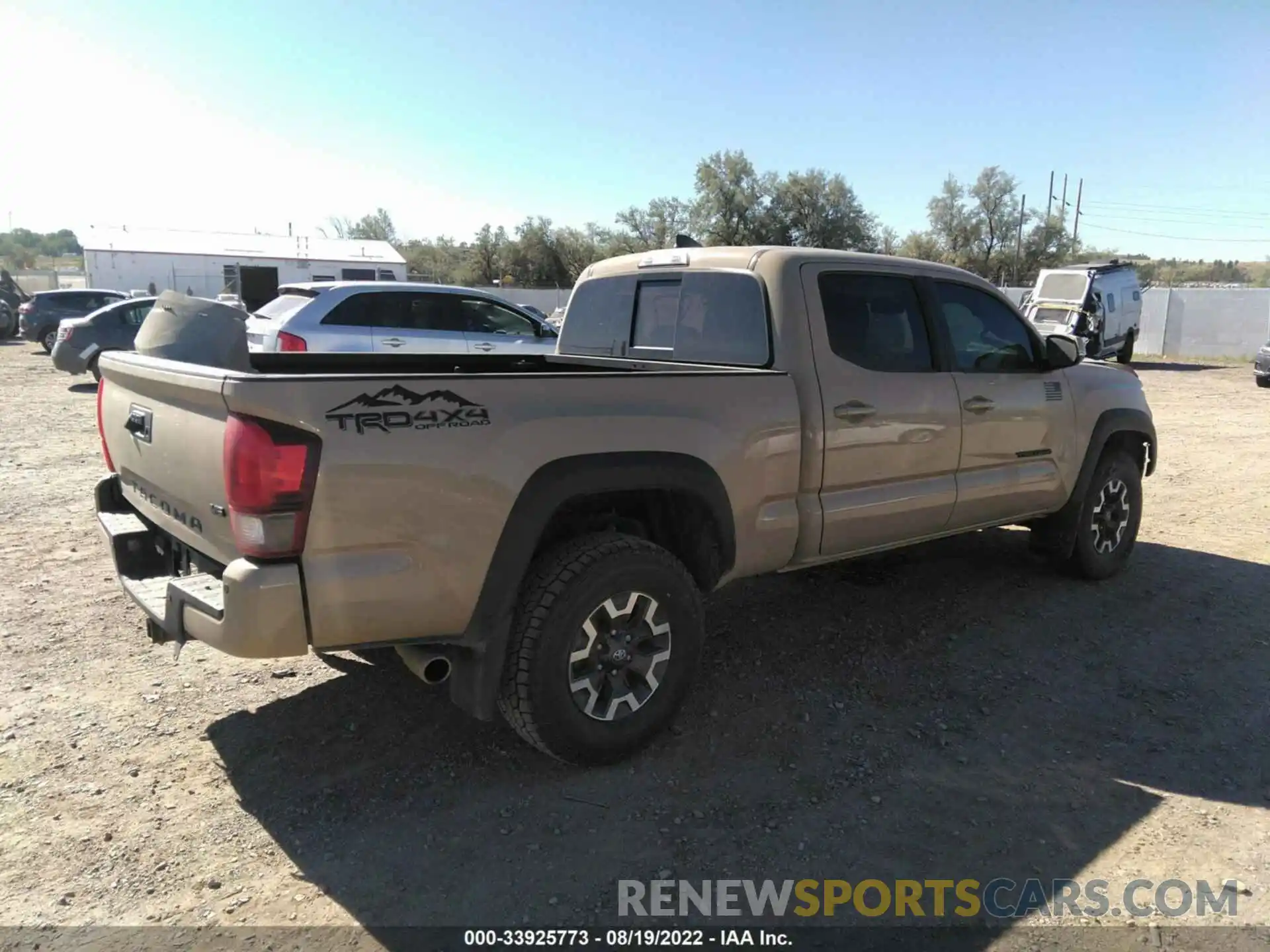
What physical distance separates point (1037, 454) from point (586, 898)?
3716mm

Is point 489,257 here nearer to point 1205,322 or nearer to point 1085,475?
point 1205,322

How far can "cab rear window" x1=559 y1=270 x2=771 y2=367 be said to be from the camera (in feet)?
13.4

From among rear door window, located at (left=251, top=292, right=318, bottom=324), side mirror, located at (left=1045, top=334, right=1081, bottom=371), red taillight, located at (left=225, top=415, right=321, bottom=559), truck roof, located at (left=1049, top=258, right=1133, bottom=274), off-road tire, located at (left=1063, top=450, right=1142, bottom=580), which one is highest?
truck roof, located at (left=1049, top=258, right=1133, bottom=274)

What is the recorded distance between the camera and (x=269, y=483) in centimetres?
254

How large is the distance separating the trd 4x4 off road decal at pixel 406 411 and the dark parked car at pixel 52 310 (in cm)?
2285

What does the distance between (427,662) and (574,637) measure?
1.72 feet

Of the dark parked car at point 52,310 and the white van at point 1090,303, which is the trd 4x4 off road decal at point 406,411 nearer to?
the white van at point 1090,303

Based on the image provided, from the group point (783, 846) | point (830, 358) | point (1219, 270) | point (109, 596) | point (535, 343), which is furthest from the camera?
point (1219, 270)

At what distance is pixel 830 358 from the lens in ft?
13.1

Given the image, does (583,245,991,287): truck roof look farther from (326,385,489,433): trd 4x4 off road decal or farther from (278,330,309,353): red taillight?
(278,330,309,353): red taillight

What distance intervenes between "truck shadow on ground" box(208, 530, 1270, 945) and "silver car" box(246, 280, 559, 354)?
6.73 meters

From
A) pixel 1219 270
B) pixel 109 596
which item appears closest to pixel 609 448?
pixel 109 596

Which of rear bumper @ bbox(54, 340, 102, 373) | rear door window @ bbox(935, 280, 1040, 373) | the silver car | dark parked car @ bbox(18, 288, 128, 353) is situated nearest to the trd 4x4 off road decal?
rear door window @ bbox(935, 280, 1040, 373)

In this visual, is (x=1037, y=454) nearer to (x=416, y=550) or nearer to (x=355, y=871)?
(x=416, y=550)
